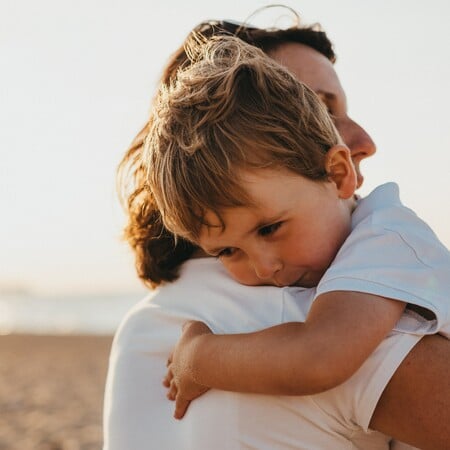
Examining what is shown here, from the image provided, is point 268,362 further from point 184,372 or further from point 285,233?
point 285,233

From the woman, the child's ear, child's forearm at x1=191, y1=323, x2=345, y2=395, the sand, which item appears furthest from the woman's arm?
the sand

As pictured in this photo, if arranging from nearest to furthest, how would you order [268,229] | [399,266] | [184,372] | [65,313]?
1. [399,266]
2. [184,372]
3. [268,229]
4. [65,313]

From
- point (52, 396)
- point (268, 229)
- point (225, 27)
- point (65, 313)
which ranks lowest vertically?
point (65, 313)

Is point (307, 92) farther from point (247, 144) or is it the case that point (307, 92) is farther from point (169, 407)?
point (169, 407)

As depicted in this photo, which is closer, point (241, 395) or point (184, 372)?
point (241, 395)

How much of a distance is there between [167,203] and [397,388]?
0.86m

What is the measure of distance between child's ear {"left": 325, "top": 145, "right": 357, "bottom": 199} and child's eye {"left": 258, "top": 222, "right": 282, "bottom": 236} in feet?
0.74

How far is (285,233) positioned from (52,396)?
10.1 m

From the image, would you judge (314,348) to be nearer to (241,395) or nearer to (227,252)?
(241,395)

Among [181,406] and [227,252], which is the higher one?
[227,252]

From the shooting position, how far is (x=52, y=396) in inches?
464

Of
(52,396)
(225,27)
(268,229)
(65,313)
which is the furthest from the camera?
(65,313)

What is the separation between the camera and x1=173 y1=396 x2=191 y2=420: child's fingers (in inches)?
89.4

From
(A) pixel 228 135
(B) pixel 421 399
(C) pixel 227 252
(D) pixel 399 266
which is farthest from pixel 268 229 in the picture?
(B) pixel 421 399
